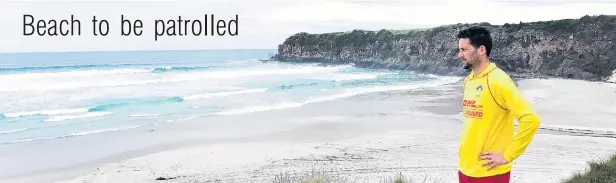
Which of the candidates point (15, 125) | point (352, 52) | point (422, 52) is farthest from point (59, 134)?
point (352, 52)

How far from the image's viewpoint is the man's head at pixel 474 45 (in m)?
3.05

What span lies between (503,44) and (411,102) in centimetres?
2505

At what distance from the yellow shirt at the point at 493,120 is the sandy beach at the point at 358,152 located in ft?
17.0

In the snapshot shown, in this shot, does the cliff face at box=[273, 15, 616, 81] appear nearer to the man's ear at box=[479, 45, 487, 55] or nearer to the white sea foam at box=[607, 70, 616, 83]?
the white sea foam at box=[607, 70, 616, 83]

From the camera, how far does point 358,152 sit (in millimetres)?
11305

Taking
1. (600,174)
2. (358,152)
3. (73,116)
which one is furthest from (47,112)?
(600,174)

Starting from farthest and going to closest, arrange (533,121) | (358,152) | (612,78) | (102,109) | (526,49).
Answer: (526,49) < (612,78) < (102,109) < (358,152) < (533,121)

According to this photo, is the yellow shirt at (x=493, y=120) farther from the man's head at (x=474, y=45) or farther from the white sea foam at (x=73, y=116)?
the white sea foam at (x=73, y=116)

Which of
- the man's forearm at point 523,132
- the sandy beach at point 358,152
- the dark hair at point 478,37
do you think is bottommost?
the sandy beach at point 358,152

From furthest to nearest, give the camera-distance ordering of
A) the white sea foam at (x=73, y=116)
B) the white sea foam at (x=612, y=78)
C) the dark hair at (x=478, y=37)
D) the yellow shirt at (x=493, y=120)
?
the white sea foam at (x=612, y=78)
the white sea foam at (x=73, y=116)
the dark hair at (x=478, y=37)
the yellow shirt at (x=493, y=120)

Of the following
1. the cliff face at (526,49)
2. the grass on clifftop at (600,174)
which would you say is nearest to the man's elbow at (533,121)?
the grass on clifftop at (600,174)

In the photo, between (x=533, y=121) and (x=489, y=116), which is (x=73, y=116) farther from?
(x=533, y=121)

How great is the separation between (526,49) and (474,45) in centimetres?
4210

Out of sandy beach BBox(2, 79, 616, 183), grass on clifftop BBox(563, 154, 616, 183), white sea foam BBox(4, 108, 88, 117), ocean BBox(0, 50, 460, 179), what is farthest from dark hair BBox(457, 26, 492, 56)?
white sea foam BBox(4, 108, 88, 117)
